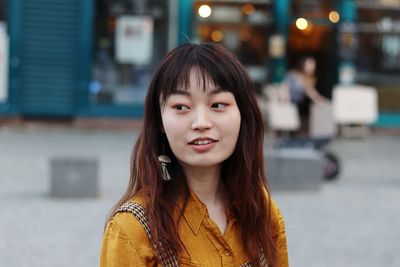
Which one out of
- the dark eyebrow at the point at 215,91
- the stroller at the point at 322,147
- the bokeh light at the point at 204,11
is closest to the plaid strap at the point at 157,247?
the dark eyebrow at the point at 215,91

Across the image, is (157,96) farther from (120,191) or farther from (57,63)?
(57,63)

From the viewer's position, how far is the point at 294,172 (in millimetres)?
10836

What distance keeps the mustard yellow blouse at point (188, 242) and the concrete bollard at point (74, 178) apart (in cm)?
752

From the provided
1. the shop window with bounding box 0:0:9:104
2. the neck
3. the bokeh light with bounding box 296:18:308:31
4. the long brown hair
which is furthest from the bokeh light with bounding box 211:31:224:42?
the neck

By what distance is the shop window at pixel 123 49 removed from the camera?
18.0 metres

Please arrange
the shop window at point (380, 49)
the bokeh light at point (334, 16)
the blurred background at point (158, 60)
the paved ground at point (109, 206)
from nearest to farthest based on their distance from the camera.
A: 1. the paved ground at point (109, 206)
2. the blurred background at point (158, 60)
3. the shop window at point (380, 49)
4. the bokeh light at point (334, 16)

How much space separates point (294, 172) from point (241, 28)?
785 cm

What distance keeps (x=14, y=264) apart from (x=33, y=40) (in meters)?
11.4

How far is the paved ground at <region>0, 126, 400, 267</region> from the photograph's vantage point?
7.55 metres

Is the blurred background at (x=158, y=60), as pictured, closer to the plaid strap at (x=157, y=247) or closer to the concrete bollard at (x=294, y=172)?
the concrete bollard at (x=294, y=172)

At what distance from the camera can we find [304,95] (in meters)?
15.5

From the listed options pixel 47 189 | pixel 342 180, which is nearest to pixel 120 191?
pixel 47 189

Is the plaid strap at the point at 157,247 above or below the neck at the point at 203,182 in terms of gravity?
below

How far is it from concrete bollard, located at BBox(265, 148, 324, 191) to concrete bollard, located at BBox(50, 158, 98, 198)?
2106mm
